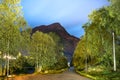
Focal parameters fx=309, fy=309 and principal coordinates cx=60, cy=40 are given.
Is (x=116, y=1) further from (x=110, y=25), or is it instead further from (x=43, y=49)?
(x=43, y=49)

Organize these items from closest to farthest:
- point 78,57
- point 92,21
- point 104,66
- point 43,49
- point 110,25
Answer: point 110,25, point 92,21, point 104,66, point 43,49, point 78,57

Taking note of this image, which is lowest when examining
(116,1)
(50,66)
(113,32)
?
(50,66)

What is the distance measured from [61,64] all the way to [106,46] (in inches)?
2292

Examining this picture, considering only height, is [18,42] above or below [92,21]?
below

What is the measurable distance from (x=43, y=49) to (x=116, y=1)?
4806 cm

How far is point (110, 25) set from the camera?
44844 mm

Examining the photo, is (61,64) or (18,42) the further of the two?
(61,64)

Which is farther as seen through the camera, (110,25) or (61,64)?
(61,64)

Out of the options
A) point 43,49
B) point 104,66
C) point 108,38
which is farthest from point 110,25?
point 43,49

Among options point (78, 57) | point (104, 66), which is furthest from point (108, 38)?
point (78, 57)

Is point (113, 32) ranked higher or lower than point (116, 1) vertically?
lower

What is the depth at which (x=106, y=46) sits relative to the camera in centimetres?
4988

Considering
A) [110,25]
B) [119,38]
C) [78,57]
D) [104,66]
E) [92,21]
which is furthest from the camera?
[78,57]

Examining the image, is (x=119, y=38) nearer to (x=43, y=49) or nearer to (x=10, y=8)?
(x=10, y=8)
